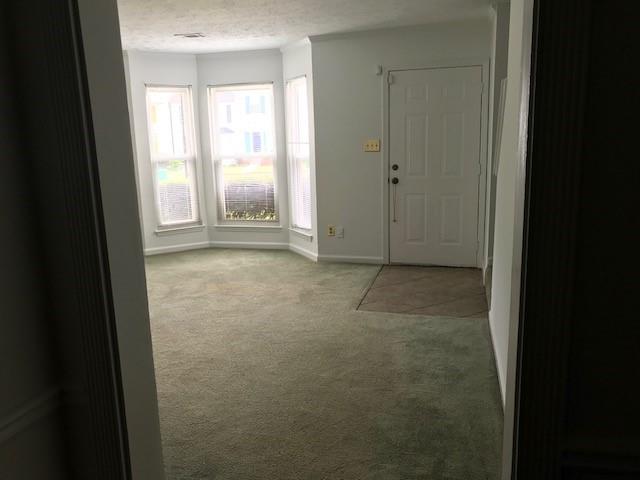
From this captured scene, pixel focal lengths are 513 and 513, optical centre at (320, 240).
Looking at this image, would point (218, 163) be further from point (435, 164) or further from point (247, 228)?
point (435, 164)

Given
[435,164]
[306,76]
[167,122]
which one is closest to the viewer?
[435,164]

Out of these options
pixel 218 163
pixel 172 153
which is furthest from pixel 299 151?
pixel 172 153

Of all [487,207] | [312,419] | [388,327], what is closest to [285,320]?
[388,327]

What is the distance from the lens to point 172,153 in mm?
6875

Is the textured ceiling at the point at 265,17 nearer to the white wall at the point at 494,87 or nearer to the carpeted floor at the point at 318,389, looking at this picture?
the white wall at the point at 494,87

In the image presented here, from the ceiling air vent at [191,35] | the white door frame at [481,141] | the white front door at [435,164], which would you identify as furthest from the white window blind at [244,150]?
the white front door at [435,164]

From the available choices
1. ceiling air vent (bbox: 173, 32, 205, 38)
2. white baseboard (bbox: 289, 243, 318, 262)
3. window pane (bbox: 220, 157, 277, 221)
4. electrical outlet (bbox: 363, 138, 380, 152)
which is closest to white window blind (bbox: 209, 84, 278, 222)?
window pane (bbox: 220, 157, 277, 221)

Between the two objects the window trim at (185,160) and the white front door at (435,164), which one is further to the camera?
the window trim at (185,160)

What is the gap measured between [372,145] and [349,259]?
1367 millimetres

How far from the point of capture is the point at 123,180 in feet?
4.55

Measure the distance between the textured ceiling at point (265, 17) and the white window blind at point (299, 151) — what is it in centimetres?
70

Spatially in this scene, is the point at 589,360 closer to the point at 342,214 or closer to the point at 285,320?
the point at 285,320

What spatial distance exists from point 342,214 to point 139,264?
15.4 ft

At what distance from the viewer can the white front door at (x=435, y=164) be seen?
18.0 feet
